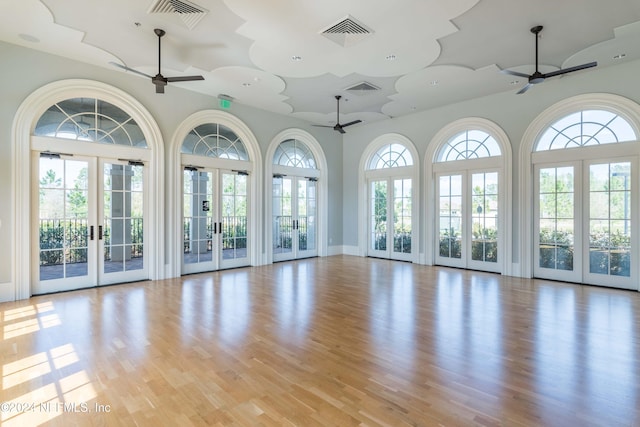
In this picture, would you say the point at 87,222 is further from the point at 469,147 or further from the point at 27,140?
the point at 469,147

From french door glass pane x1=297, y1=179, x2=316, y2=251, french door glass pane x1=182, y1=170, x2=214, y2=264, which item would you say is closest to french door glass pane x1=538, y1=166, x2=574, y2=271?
french door glass pane x1=297, y1=179, x2=316, y2=251

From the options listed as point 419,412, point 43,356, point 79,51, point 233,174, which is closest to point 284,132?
point 233,174

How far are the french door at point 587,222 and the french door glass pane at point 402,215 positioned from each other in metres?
2.80

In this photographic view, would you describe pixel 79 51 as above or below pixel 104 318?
above

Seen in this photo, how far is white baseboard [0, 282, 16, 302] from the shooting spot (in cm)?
484

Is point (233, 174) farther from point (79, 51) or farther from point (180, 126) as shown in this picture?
point (79, 51)

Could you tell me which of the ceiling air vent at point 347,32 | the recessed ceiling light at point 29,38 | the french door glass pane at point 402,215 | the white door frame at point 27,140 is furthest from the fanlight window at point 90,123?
the french door glass pane at point 402,215

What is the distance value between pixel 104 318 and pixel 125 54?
12.8 ft

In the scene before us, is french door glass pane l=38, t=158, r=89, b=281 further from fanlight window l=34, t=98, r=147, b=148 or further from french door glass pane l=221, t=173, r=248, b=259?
french door glass pane l=221, t=173, r=248, b=259

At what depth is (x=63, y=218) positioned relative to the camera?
541cm

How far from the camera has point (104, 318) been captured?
409cm

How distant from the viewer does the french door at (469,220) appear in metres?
7.10

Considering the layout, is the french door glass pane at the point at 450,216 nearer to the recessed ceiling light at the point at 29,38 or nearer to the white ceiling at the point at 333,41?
the white ceiling at the point at 333,41

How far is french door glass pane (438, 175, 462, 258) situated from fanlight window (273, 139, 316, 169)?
11.6 ft
